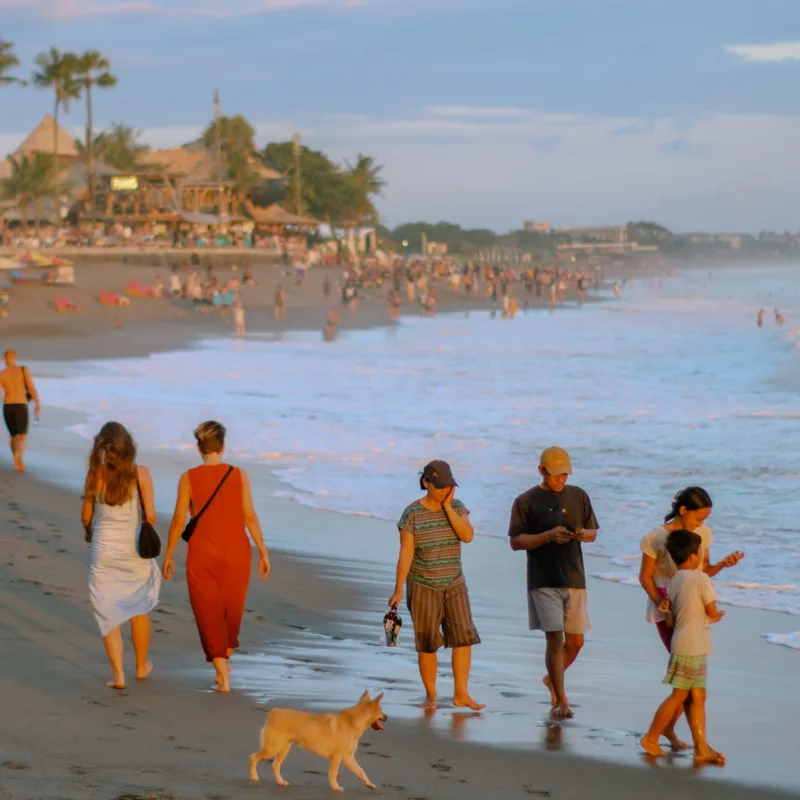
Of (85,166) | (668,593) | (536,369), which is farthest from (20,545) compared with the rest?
(85,166)

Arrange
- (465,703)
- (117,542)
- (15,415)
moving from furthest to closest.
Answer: (15,415)
(117,542)
(465,703)

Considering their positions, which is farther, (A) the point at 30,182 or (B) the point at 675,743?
(A) the point at 30,182

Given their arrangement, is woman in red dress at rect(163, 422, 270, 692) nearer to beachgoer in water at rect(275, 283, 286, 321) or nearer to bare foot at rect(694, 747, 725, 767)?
bare foot at rect(694, 747, 725, 767)

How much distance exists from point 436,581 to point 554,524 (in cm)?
58

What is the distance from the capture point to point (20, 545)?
32.0ft

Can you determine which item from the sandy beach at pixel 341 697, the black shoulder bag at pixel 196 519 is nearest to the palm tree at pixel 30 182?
the sandy beach at pixel 341 697

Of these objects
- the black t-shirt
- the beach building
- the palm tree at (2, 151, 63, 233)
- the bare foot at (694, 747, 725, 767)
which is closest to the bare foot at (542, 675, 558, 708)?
the black t-shirt

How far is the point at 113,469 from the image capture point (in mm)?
6188

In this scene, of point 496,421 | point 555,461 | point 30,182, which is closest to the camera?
point 555,461

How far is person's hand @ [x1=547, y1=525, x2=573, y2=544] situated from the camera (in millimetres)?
5992

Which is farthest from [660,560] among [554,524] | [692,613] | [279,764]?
[279,764]

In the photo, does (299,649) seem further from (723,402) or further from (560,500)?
(723,402)

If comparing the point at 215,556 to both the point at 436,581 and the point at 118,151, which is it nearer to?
the point at 436,581

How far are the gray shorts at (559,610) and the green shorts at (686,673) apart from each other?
2.30ft
